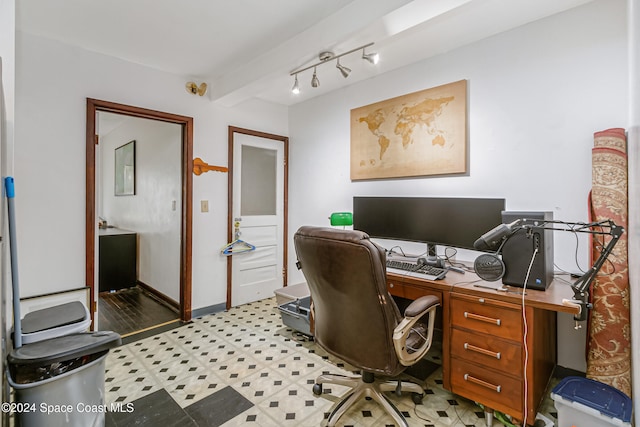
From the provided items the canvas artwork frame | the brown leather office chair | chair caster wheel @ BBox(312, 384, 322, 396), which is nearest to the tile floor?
chair caster wheel @ BBox(312, 384, 322, 396)

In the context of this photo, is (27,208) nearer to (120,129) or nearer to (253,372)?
(253,372)

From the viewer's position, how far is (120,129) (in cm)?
477

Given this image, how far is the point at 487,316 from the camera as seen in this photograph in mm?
1660

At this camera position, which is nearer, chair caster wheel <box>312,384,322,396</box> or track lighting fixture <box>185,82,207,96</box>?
chair caster wheel <box>312,384,322,396</box>

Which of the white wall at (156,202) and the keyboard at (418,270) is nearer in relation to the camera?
the keyboard at (418,270)

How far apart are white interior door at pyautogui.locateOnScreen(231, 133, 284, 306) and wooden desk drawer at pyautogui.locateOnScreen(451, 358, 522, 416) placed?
2526mm

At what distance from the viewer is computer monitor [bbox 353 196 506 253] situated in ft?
6.80

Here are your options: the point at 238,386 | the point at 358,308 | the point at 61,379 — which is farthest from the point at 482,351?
the point at 61,379

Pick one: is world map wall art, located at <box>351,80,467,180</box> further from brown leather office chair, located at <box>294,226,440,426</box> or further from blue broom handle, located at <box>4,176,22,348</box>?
blue broom handle, located at <box>4,176,22,348</box>

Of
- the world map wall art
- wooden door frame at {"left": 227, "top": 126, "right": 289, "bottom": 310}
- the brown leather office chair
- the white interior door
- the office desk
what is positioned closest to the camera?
the brown leather office chair

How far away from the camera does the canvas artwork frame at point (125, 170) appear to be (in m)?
4.44

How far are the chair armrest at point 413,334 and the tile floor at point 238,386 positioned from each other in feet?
1.50

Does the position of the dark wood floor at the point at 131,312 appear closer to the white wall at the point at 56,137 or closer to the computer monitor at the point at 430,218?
the white wall at the point at 56,137

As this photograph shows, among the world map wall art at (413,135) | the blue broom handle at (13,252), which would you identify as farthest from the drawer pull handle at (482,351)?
the blue broom handle at (13,252)
